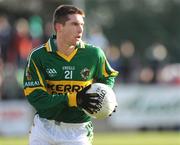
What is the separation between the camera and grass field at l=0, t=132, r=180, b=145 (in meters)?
18.1

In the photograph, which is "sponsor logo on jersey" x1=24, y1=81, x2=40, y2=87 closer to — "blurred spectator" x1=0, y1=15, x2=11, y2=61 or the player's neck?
the player's neck

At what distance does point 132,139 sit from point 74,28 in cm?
1096

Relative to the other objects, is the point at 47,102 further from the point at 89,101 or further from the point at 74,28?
the point at 74,28

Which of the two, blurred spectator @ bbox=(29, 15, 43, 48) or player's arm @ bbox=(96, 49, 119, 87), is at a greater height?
player's arm @ bbox=(96, 49, 119, 87)

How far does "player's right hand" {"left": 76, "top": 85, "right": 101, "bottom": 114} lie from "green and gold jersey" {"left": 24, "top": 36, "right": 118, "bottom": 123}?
19cm

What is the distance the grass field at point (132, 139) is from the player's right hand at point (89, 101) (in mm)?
9331

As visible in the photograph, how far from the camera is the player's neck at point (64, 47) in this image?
9023 mm

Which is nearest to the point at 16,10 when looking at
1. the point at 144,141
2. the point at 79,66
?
→ the point at 144,141

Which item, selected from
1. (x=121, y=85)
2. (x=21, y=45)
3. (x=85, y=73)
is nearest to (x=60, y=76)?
(x=85, y=73)

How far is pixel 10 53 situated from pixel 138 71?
13.5 feet

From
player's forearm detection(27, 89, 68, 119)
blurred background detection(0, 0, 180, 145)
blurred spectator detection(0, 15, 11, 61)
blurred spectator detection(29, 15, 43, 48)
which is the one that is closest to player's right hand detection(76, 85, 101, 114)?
player's forearm detection(27, 89, 68, 119)

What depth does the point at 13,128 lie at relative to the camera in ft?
70.4

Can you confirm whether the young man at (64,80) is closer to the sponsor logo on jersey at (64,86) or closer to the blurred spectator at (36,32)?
the sponsor logo on jersey at (64,86)

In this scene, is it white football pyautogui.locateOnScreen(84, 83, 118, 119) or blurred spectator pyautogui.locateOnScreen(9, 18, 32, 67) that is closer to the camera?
white football pyautogui.locateOnScreen(84, 83, 118, 119)
